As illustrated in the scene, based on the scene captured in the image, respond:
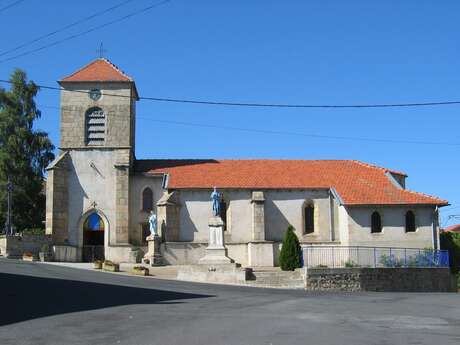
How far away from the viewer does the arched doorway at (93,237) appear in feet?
125

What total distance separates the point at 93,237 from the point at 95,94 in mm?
9035

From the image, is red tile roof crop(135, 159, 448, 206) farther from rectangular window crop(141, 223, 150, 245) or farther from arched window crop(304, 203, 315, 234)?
rectangular window crop(141, 223, 150, 245)

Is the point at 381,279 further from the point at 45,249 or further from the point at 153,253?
the point at 45,249

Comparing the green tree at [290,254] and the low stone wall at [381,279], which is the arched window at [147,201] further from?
the low stone wall at [381,279]

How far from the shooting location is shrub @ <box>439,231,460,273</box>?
37188 mm

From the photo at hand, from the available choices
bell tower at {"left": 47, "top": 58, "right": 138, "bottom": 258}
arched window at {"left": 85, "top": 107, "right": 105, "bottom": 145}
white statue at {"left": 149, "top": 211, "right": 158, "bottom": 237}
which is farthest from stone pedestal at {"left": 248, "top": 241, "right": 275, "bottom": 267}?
arched window at {"left": 85, "top": 107, "right": 105, "bottom": 145}

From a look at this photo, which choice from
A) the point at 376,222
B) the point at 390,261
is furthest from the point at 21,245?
the point at 376,222

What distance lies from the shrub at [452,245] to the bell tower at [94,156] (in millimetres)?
19182

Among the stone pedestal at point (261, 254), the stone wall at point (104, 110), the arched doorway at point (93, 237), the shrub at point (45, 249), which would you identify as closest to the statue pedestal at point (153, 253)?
the arched doorway at point (93, 237)

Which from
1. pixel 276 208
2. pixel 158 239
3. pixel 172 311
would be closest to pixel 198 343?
pixel 172 311

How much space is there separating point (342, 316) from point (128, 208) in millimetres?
24708

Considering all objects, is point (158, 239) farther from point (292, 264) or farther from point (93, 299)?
point (93, 299)

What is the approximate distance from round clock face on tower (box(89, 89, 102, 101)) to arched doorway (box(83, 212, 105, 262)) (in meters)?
7.37

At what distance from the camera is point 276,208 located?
38438 millimetres
